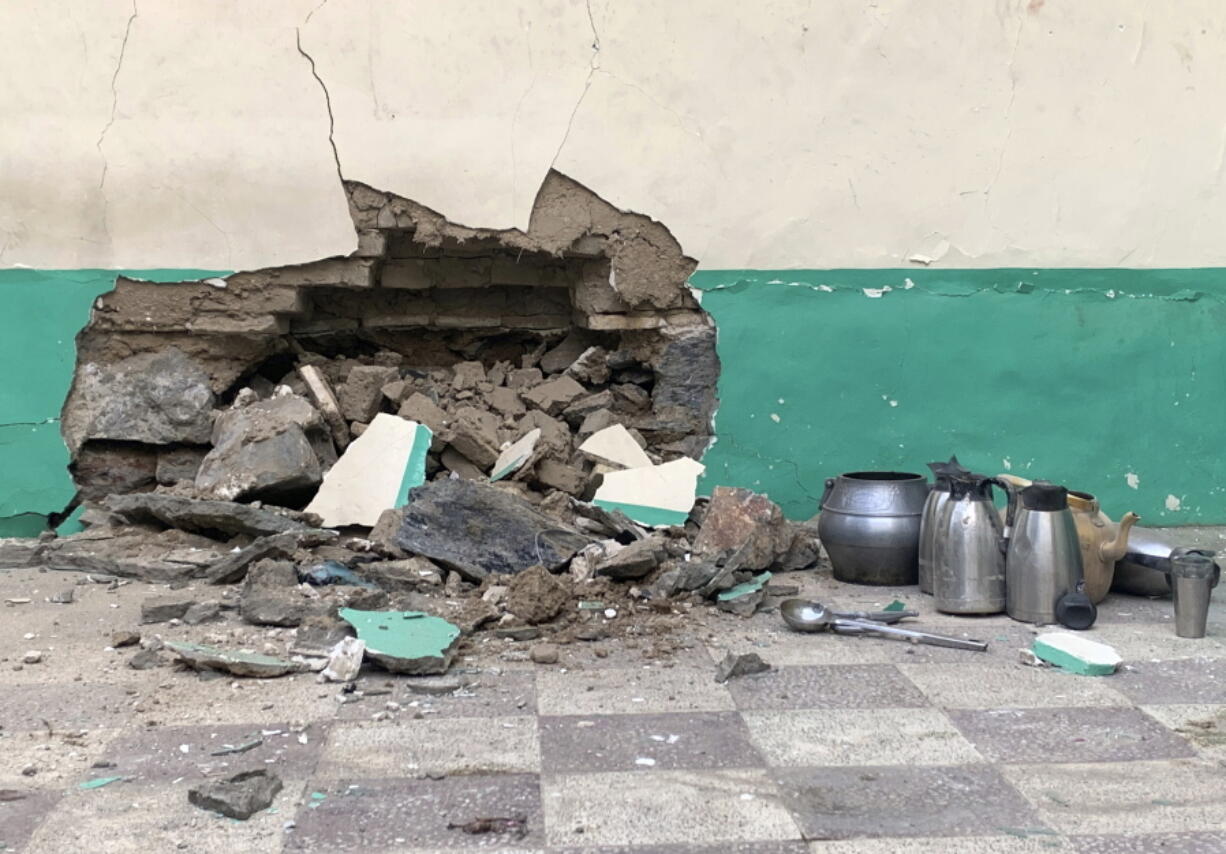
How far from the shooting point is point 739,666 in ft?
11.3

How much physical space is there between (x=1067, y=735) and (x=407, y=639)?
78.7 inches

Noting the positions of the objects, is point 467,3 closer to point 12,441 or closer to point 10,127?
point 10,127

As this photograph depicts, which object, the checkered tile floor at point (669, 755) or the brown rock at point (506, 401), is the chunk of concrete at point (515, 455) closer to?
the brown rock at point (506, 401)

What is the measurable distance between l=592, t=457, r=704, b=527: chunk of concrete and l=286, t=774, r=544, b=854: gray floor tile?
250cm

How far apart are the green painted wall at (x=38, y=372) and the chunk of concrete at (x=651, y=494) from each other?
217cm

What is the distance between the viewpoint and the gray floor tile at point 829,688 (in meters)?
3.22

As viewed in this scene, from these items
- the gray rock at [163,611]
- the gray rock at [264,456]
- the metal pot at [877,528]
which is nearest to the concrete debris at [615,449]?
the metal pot at [877,528]

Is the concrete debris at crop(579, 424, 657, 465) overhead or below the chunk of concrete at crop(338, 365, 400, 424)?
below

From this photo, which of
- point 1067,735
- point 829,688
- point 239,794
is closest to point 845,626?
point 829,688

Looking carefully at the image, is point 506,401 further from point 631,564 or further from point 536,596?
point 536,596

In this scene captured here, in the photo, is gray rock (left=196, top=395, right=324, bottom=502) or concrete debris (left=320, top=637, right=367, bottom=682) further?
gray rock (left=196, top=395, right=324, bottom=502)

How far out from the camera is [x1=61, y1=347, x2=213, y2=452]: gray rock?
5.41m

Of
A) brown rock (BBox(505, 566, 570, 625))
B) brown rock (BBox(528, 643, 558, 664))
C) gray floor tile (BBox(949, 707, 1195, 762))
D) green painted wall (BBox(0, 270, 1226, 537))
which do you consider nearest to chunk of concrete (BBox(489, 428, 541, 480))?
green painted wall (BBox(0, 270, 1226, 537))

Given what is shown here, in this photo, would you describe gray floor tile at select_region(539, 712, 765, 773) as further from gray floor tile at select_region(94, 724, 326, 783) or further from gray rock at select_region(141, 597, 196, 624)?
gray rock at select_region(141, 597, 196, 624)
